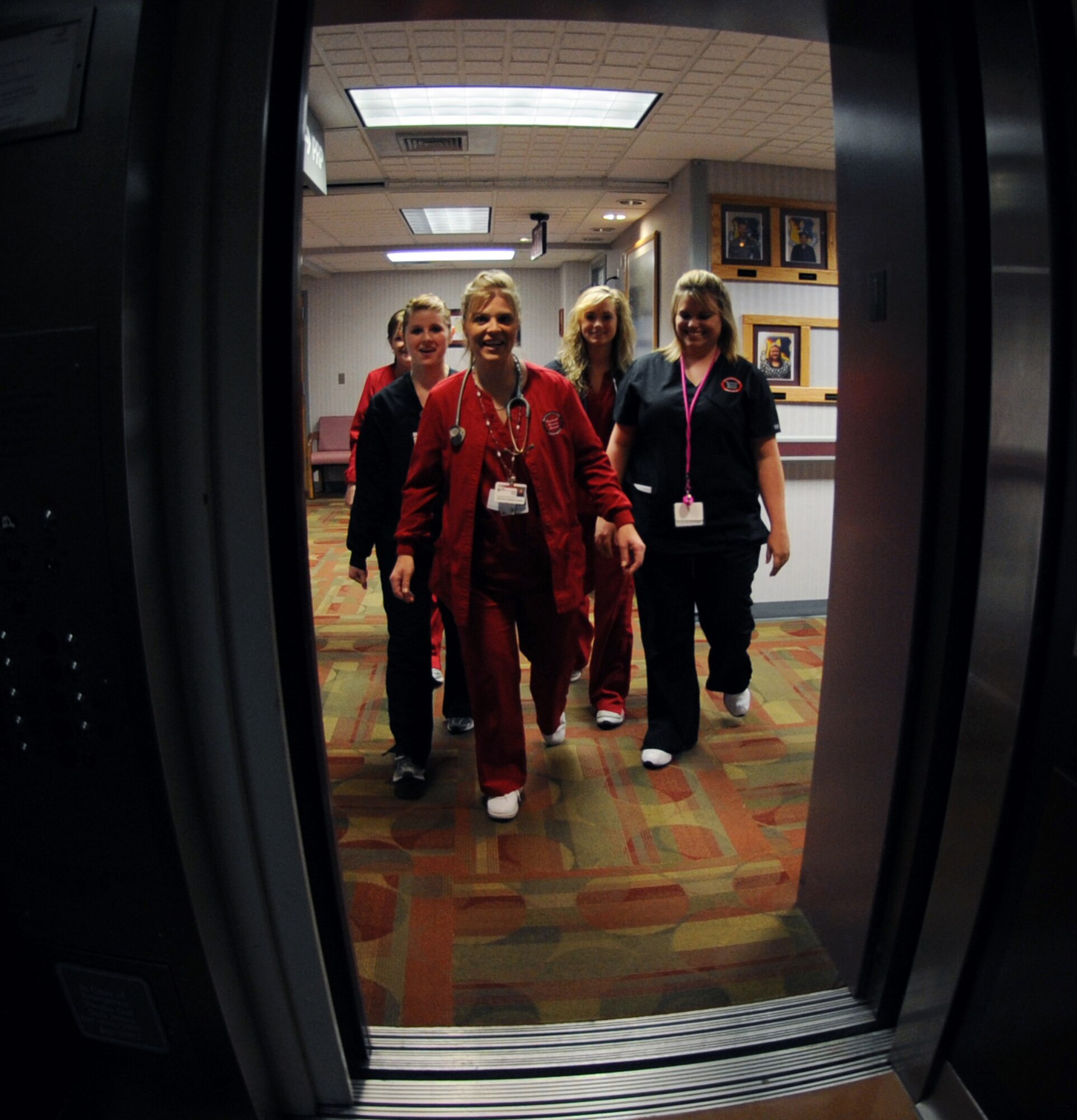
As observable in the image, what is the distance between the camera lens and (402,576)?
214cm

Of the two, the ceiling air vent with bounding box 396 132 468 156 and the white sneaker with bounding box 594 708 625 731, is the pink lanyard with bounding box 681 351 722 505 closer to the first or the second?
the white sneaker with bounding box 594 708 625 731

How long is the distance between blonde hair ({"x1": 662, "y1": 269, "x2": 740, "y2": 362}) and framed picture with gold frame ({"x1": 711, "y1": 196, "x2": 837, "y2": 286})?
87.4 inches

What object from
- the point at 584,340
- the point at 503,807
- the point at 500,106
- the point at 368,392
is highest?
the point at 500,106

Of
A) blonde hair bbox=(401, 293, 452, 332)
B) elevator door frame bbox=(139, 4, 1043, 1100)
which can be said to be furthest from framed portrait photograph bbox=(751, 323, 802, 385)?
elevator door frame bbox=(139, 4, 1043, 1100)

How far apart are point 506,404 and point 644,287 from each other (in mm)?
4252

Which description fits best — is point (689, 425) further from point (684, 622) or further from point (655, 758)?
point (655, 758)

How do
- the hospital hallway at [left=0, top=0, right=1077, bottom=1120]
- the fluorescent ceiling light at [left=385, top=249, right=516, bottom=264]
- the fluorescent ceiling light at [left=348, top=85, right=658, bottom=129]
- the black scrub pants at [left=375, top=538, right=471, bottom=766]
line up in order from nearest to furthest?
the hospital hallway at [left=0, top=0, right=1077, bottom=1120]
the black scrub pants at [left=375, top=538, right=471, bottom=766]
the fluorescent ceiling light at [left=348, top=85, right=658, bottom=129]
the fluorescent ceiling light at [left=385, top=249, right=516, bottom=264]

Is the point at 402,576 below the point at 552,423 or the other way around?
below

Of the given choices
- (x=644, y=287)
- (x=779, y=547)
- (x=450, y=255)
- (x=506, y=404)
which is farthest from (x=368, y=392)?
(x=450, y=255)

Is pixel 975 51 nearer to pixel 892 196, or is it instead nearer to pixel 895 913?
pixel 892 196

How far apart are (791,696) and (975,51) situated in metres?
2.58

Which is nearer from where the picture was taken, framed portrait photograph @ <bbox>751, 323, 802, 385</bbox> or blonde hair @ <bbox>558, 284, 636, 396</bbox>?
blonde hair @ <bbox>558, 284, 636, 396</bbox>

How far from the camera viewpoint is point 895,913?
4.74 ft

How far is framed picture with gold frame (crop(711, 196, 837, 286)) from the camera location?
4582mm
